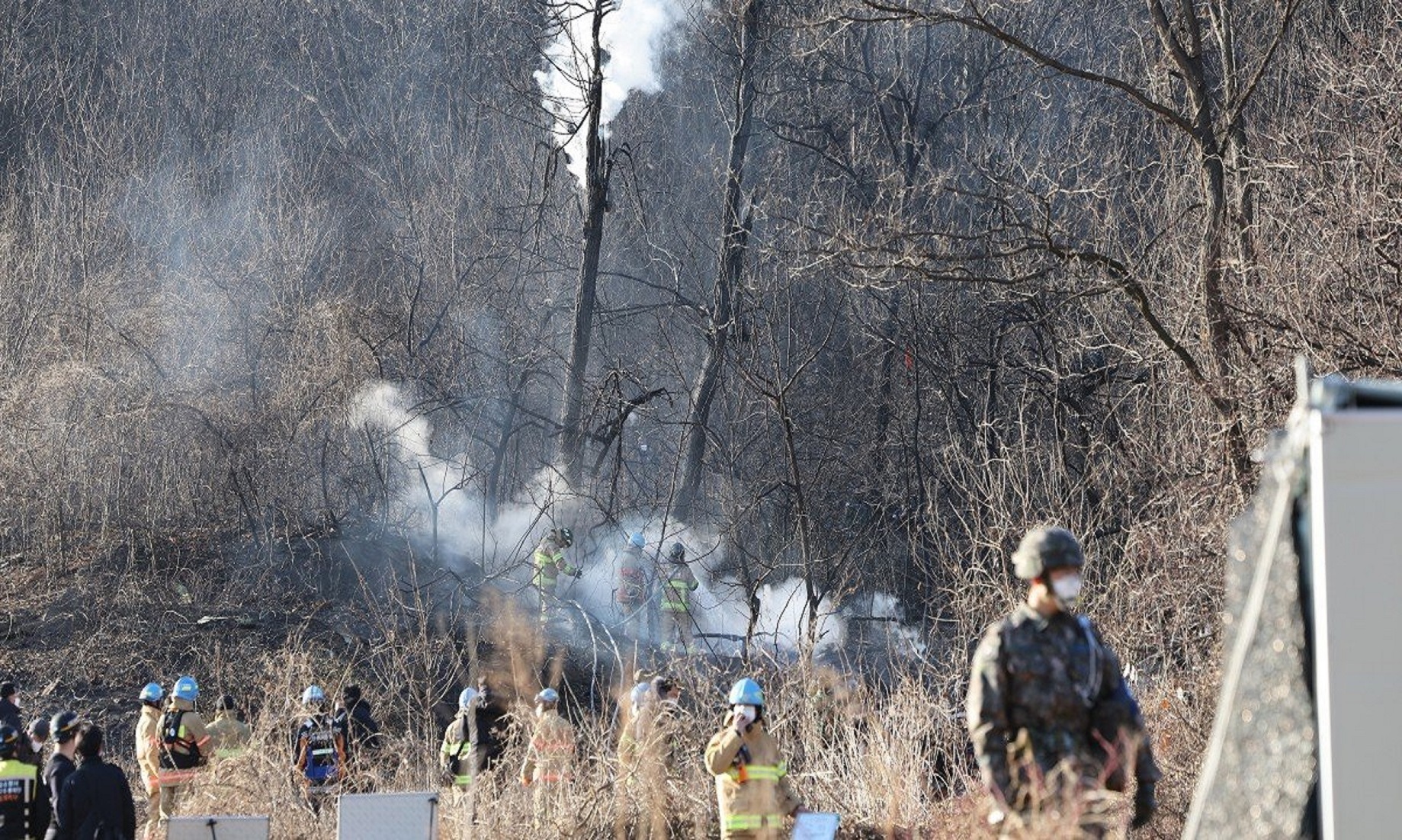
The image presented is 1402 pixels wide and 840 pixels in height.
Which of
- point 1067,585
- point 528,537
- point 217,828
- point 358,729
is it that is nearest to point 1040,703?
point 1067,585

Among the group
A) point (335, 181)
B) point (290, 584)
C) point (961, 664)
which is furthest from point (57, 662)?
point (335, 181)

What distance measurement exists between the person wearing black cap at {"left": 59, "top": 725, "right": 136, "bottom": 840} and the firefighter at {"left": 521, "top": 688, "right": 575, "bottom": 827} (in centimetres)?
262

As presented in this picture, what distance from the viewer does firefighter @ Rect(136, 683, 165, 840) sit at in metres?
12.8

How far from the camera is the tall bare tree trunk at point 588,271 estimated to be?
2395cm

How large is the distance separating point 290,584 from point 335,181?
16715mm

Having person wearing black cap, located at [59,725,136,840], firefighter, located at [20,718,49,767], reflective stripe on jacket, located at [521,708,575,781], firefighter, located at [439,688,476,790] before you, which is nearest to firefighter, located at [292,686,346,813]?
firefighter, located at [439,688,476,790]

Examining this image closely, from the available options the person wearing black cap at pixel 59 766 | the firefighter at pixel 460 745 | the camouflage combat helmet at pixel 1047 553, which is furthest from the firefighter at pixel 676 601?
the camouflage combat helmet at pixel 1047 553

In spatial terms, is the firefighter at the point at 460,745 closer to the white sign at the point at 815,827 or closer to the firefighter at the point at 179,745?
the firefighter at the point at 179,745

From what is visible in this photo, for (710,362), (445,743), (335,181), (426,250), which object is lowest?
(445,743)

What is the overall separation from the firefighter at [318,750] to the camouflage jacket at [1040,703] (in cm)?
763

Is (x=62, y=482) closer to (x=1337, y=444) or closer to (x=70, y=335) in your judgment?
(x=70, y=335)

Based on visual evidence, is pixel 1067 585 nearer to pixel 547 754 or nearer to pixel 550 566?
pixel 547 754

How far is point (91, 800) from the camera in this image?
31.9ft

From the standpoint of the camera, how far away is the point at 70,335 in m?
27.2
